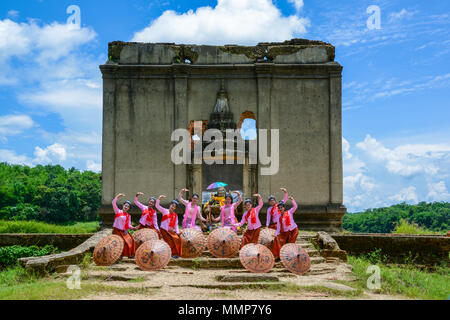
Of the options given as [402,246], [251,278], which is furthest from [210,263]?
[402,246]

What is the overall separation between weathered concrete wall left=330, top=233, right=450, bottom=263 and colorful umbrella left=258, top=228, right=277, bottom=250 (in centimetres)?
328

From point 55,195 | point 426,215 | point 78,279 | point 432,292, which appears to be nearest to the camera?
point 432,292

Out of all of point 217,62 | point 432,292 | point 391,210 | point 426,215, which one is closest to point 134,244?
point 432,292

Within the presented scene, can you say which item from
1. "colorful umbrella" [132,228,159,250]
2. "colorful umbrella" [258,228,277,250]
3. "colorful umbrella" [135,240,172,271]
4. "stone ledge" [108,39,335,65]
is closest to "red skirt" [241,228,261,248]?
"colorful umbrella" [258,228,277,250]

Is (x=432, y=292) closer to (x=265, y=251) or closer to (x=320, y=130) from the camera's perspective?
(x=265, y=251)

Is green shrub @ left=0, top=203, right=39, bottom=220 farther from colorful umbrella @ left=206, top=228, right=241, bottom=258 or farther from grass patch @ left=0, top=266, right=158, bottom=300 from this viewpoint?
grass patch @ left=0, top=266, right=158, bottom=300

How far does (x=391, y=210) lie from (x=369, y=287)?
44.5 m

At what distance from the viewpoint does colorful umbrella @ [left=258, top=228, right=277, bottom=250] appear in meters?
10.6

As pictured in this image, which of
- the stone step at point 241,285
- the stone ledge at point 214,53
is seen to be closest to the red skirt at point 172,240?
the stone step at point 241,285

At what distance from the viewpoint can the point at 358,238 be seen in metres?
13.3

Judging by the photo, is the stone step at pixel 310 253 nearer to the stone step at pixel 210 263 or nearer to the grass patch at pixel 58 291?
the stone step at pixel 210 263

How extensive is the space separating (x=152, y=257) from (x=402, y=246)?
7656 millimetres

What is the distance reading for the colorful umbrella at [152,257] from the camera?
9.17m
